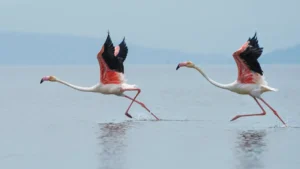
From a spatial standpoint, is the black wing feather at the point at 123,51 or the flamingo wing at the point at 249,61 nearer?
the flamingo wing at the point at 249,61

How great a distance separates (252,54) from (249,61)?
318 millimetres

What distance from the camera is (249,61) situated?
23625 mm

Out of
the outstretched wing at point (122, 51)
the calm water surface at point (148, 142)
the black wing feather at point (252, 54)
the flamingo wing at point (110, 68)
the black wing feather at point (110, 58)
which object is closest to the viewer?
the calm water surface at point (148, 142)

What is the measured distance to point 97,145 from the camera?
2130 centimetres

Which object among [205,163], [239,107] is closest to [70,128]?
[205,163]

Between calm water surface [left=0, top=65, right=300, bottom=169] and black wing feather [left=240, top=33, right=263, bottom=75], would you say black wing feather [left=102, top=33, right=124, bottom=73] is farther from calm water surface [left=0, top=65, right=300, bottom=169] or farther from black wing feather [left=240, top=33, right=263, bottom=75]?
black wing feather [left=240, top=33, right=263, bottom=75]

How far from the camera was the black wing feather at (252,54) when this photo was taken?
23312 millimetres

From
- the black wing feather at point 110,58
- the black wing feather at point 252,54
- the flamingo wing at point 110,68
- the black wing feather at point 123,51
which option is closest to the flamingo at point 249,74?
the black wing feather at point 252,54

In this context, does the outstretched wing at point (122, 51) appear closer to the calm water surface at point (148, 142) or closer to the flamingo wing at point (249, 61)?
the calm water surface at point (148, 142)

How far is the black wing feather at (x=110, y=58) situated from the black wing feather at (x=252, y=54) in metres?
3.77

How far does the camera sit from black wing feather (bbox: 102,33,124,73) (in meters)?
23.9

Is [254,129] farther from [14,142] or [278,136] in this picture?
[14,142]

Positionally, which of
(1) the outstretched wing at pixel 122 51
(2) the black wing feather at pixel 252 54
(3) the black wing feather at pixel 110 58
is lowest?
(1) the outstretched wing at pixel 122 51

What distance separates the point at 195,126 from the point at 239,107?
14.0 metres
